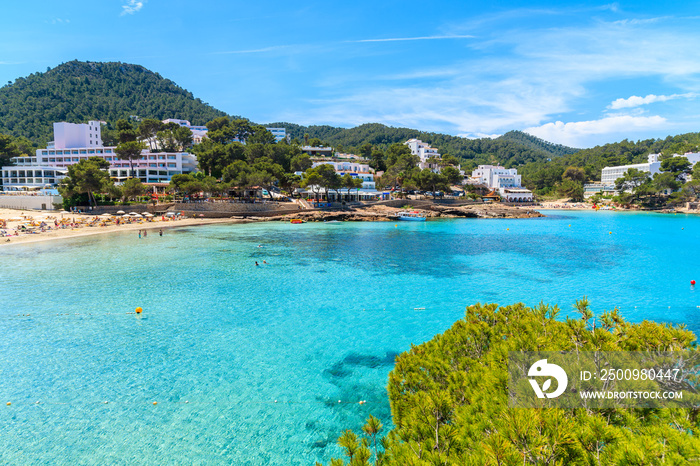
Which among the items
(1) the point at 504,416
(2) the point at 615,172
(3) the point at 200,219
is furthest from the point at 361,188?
(2) the point at 615,172

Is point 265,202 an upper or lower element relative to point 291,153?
lower

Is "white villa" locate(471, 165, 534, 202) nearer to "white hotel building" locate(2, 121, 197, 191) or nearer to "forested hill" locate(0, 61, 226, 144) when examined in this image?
"white hotel building" locate(2, 121, 197, 191)

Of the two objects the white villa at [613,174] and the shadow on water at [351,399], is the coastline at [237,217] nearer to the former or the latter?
the white villa at [613,174]

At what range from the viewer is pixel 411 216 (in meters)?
69.3

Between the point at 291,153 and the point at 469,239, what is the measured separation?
59.5m

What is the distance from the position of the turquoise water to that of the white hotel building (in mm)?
48418

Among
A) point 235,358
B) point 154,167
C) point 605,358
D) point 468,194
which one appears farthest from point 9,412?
point 468,194

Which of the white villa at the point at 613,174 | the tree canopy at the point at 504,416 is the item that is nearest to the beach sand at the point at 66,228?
the tree canopy at the point at 504,416

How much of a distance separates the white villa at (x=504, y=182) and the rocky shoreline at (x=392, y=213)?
22.8 m

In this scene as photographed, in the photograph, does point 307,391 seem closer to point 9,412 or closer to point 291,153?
point 9,412

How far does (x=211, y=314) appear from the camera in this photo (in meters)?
18.4

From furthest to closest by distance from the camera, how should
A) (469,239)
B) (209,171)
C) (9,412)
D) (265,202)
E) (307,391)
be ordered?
1. (209,171)
2. (265,202)
3. (469,239)
4. (307,391)
5. (9,412)

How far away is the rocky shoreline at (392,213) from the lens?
67.1m
